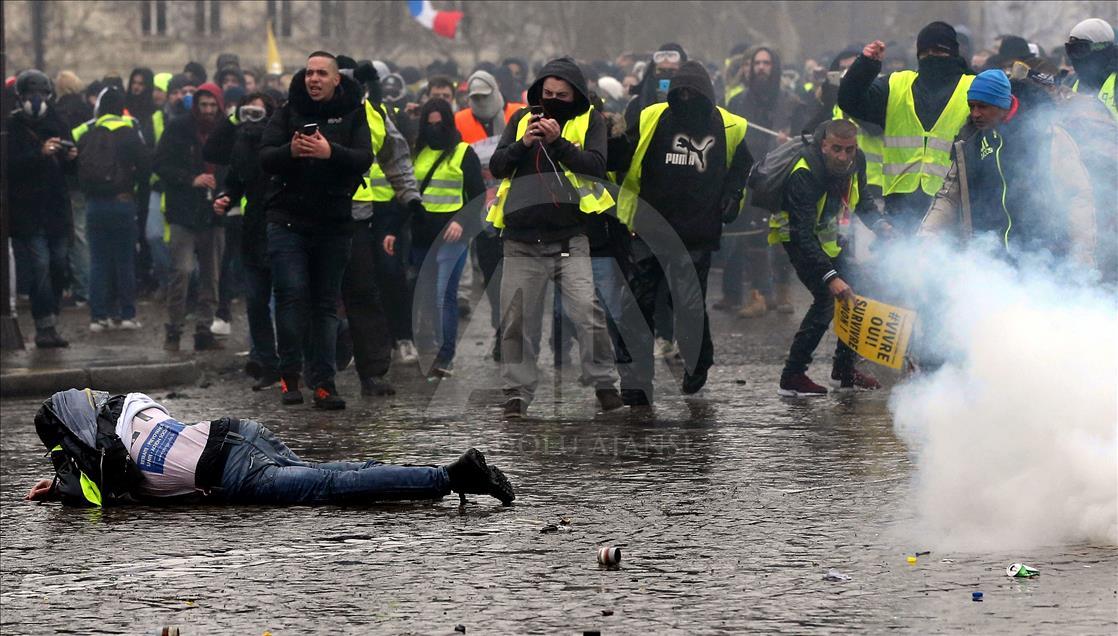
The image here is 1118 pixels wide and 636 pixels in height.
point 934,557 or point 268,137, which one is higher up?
point 268,137

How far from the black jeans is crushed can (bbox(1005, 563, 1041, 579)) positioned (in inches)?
195

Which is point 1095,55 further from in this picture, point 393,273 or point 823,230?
point 393,273

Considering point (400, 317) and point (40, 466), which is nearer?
point (40, 466)

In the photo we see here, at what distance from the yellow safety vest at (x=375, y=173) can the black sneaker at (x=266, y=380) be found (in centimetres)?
130

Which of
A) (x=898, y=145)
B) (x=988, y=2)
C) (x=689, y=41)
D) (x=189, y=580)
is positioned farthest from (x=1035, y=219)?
(x=689, y=41)

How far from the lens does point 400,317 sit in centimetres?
1327

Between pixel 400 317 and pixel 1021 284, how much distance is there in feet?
20.0

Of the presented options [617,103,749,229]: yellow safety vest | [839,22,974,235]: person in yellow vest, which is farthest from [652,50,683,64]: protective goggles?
[617,103,749,229]: yellow safety vest

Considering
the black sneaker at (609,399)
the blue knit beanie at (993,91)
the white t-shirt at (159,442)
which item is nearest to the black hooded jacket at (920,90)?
the blue knit beanie at (993,91)

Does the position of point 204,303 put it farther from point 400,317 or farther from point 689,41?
point 689,41

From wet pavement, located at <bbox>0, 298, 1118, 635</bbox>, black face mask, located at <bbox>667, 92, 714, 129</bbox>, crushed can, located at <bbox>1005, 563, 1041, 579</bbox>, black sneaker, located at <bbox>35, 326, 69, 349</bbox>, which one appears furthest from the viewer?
black sneaker, located at <bbox>35, 326, 69, 349</bbox>

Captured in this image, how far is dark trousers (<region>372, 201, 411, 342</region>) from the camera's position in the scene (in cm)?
1259

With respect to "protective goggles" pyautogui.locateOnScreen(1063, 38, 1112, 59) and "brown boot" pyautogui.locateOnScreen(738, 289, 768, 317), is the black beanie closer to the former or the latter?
"protective goggles" pyautogui.locateOnScreen(1063, 38, 1112, 59)

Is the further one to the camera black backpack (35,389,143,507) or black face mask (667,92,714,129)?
black face mask (667,92,714,129)
